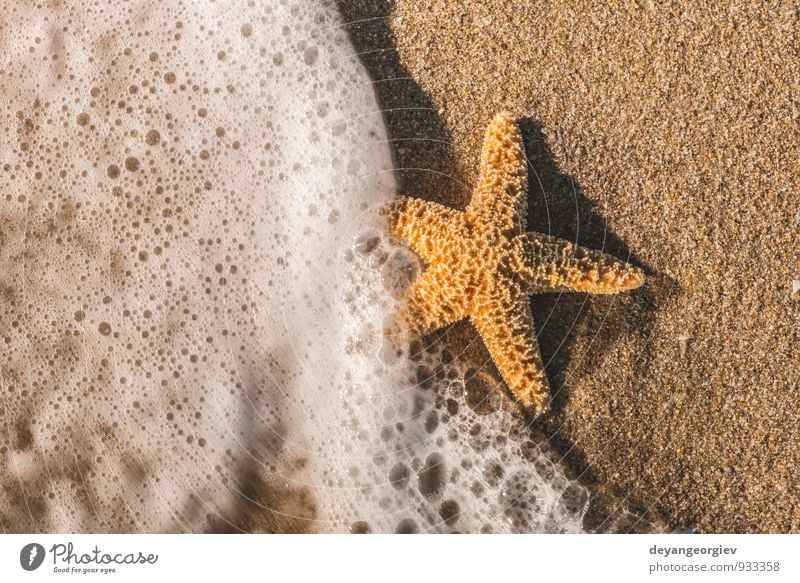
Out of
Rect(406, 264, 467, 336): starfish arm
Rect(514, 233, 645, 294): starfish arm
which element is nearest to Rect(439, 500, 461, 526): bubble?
Rect(406, 264, 467, 336): starfish arm

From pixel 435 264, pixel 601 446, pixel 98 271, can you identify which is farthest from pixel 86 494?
pixel 601 446

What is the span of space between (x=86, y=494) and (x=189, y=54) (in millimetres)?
1665

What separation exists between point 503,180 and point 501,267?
0.29 meters

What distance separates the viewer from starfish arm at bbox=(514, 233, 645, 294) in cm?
185

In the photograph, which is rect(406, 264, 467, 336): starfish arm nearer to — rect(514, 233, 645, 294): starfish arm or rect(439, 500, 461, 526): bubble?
rect(514, 233, 645, 294): starfish arm

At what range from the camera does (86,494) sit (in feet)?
7.13

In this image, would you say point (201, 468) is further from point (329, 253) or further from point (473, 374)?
point (473, 374)

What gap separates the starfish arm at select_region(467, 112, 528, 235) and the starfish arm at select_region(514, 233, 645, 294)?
8 cm

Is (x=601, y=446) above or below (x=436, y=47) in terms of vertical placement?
below

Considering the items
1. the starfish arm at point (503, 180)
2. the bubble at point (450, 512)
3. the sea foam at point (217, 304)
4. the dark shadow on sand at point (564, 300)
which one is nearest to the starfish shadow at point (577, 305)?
the dark shadow on sand at point (564, 300)

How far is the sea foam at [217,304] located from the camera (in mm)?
2098
